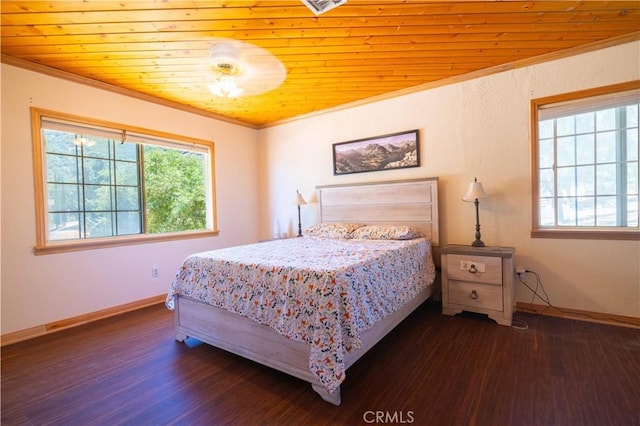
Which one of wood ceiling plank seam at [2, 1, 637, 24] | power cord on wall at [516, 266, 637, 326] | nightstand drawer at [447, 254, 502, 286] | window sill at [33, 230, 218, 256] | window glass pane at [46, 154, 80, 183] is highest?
wood ceiling plank seam at [2, 1, 637, 24]

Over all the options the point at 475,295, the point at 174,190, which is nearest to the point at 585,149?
the point at 475,295

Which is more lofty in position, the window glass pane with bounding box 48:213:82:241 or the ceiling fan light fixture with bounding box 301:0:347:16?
the ceiling fan light fixture with bounding box 301:0:347:16

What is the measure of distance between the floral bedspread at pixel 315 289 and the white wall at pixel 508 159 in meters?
1.18

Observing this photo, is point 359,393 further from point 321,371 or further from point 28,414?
point 28,414

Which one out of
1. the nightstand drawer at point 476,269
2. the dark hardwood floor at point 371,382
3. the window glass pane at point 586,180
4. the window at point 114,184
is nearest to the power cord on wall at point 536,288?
the dark hardwood floor at point 371,382

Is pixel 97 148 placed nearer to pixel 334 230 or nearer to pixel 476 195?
pixel 334 230

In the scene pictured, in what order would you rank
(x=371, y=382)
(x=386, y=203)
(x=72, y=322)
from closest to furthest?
(x=371, y=382)
(x=72, y=322)
(x=386, y=203)

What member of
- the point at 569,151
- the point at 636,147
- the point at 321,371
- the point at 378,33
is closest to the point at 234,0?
the point at 378,33

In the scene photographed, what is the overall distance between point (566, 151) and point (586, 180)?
320mm

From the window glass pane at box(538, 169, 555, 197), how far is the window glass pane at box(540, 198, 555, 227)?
0.19 feet

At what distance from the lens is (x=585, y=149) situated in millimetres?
2689

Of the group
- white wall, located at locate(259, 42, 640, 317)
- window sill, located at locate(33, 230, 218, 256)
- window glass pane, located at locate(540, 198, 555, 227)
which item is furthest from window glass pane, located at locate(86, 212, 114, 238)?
window glass pane, located at locate(540, 198, 555, 227)

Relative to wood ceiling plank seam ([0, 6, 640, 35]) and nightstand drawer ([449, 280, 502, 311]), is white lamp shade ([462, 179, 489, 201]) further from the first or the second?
wood ceiling plank seam ([0, 6, 640, 35])

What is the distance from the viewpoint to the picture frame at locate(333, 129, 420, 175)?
11.3 feet
